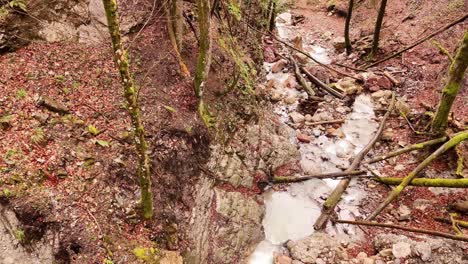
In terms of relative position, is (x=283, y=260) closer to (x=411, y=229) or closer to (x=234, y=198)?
(x=234, y=198)

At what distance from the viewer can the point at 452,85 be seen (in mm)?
8367

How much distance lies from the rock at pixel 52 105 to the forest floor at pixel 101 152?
25 millimetres

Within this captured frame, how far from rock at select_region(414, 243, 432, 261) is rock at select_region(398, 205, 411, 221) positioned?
1284mm

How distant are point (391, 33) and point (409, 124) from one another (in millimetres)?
7797

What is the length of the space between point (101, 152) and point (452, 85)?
8921 millimetres

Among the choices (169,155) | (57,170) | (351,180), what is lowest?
(351,180)

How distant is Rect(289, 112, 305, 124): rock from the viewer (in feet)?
39.0

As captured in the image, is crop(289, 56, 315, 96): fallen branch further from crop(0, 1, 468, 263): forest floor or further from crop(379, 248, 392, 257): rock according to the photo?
crop(379, 248, 392, 257): rock

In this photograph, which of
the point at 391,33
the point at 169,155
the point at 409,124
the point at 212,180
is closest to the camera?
the point at 169,155

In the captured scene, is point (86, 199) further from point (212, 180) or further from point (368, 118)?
point (368, 118)

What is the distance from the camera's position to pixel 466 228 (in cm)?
731

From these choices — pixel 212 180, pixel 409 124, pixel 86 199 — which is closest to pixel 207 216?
pixel 212 180

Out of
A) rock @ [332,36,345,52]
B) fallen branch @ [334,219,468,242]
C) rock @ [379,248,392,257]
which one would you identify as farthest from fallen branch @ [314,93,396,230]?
rock @ [332,36,345,52]

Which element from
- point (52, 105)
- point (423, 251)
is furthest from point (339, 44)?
point (52, 105)
